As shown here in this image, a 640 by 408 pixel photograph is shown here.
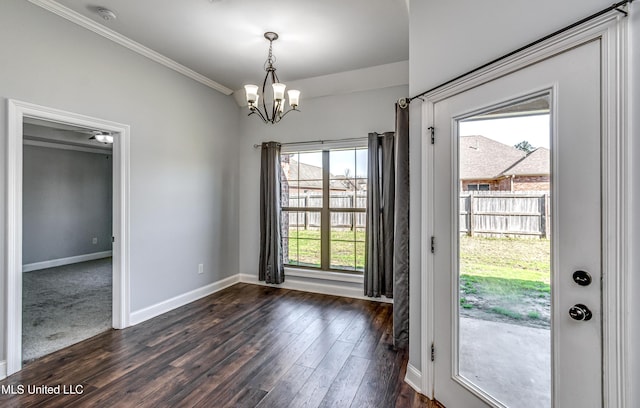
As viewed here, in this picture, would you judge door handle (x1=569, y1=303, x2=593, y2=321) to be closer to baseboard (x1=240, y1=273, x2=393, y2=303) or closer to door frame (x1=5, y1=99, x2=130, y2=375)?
baseboard (x1=240, y1=273, x2=393, y2=303)

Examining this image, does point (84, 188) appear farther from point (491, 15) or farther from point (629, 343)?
point (629, 343)

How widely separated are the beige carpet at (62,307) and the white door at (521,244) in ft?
11.2

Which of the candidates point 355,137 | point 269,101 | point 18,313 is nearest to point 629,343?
point 355,137

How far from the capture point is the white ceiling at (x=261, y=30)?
2578 millimetres

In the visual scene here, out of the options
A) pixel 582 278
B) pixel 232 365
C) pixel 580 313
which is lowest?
pixel 232 365

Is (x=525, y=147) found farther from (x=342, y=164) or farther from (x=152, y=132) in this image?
(x=152, y=132)

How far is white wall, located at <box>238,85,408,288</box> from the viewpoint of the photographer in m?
3.99

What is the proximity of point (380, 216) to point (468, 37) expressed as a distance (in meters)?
2.40

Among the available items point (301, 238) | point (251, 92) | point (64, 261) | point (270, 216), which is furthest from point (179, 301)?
point (64, 261)

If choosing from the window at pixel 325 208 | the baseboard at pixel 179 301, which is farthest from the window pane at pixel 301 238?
the baseboard at pixel 179 301

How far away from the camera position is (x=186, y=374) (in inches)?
90.4

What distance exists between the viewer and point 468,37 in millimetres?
1740

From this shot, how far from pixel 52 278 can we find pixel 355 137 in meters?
5.72

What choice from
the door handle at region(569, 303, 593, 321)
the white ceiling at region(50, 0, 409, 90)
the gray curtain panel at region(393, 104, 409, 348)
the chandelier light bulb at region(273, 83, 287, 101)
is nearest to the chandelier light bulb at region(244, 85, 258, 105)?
the chandelier light bulb at region(273, 83, 287, 101)
